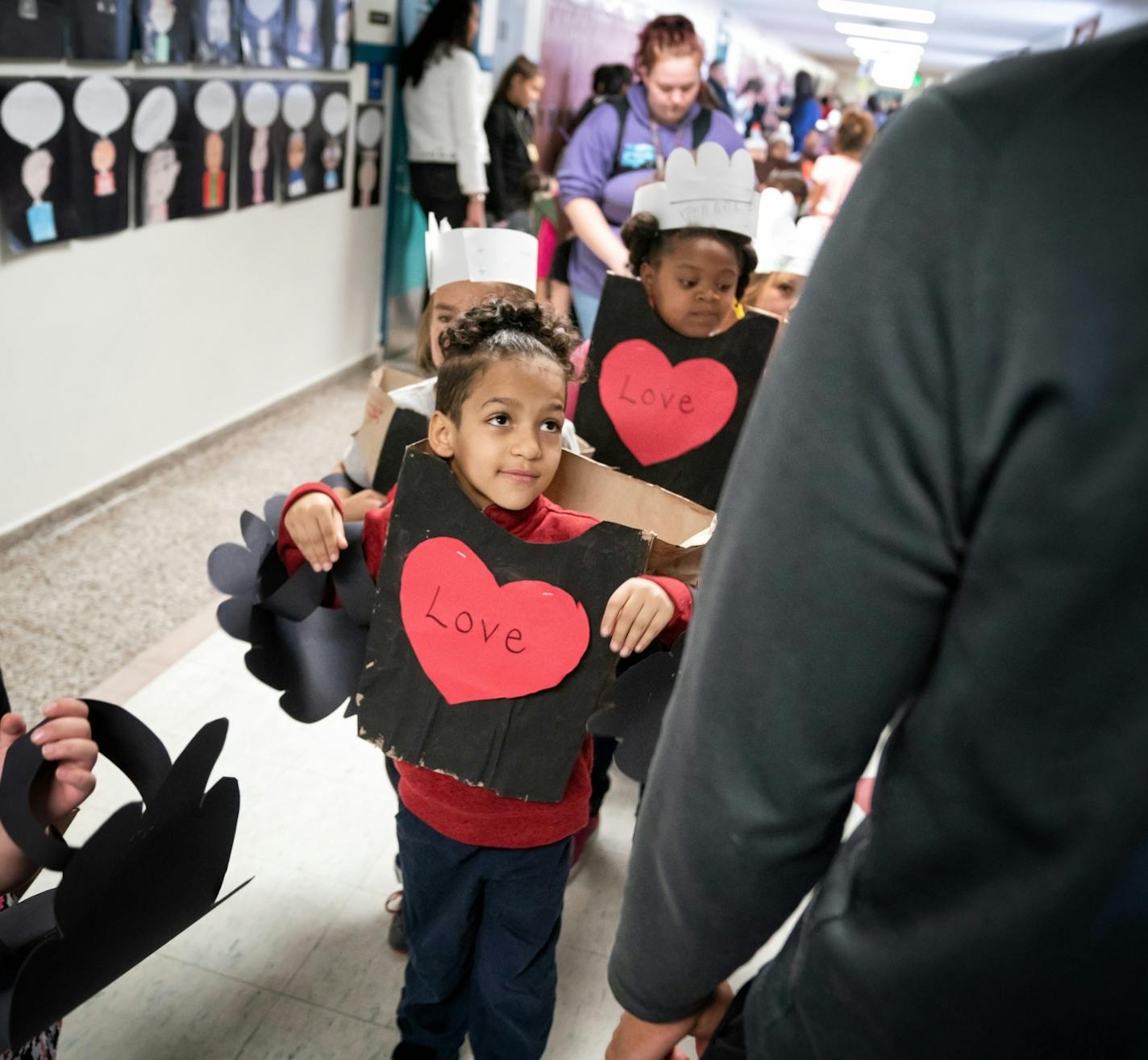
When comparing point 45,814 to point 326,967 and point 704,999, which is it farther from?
point 326,967

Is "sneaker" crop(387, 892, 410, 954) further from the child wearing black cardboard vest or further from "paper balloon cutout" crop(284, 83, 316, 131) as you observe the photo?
"paper balloon cutout" crop(284, 83, 316, 131)

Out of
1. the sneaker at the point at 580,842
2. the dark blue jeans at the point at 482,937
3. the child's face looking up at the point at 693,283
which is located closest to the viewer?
the dark blue jeans at the point at 482,937

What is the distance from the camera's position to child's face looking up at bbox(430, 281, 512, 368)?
1425mm

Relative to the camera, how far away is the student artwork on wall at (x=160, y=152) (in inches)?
107

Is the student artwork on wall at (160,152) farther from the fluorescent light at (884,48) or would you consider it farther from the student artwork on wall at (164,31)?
the fluorescent light at (884,48)

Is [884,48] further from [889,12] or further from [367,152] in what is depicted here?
[367,152]

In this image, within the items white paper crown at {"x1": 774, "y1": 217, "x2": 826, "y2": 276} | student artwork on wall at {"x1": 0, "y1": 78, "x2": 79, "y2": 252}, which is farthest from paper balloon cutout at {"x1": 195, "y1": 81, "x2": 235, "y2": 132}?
white paper crown at {"x1": 774, "y1": 217, "x2": 826, "y2": 276}

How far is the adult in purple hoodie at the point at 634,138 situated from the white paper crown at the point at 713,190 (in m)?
0.98

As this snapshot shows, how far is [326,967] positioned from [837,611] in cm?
129

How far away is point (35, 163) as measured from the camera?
2346 mm

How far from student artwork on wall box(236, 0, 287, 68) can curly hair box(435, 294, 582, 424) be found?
2.48m

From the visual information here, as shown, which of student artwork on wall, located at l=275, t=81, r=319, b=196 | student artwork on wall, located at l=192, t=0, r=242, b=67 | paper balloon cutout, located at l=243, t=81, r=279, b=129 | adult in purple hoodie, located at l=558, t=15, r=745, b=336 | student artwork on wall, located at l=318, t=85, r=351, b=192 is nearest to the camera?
adult in purple hoodie, located at l=558, t=15, r=745, b=336

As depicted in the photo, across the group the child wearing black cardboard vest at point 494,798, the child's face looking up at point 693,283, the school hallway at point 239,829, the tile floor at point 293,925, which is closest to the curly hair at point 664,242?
the child's face looking up at point 693,283

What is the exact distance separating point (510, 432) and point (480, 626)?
22 centimetres
